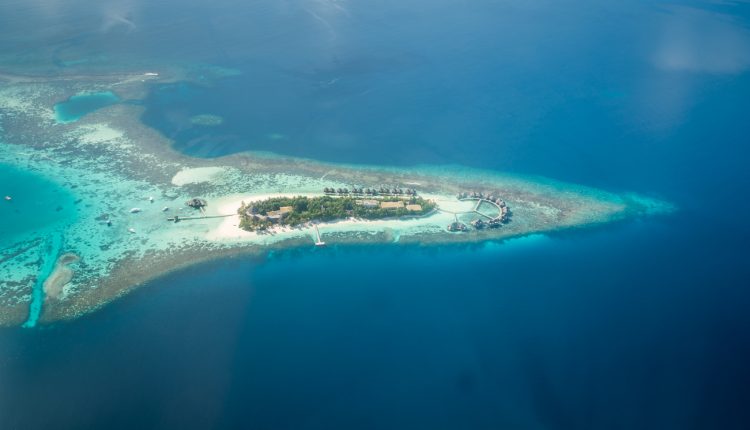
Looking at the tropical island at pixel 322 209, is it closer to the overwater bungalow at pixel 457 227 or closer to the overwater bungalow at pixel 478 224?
the overwater bungalow at pixel 457 227

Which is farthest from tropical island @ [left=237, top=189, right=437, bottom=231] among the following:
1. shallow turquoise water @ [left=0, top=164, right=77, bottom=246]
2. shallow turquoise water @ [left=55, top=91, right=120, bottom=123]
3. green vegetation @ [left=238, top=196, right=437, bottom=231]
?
shallow turquoise water @ [left=55, top=91, right=120, bottom=123]

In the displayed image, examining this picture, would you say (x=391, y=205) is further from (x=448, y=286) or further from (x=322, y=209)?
(x=448, y=286)

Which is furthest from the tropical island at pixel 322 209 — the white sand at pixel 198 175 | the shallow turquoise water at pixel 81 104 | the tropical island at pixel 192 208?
the shallow turquoise water at pixel 81 104

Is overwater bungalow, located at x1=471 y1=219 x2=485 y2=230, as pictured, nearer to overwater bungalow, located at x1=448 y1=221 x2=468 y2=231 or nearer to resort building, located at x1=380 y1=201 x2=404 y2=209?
overwater bungalow, located at x1=448 y1=221 x2=468 y2=231

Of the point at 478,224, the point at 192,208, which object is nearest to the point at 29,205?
the point at 192,208

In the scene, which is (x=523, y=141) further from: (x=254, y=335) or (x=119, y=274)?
(x=119, y=274)
